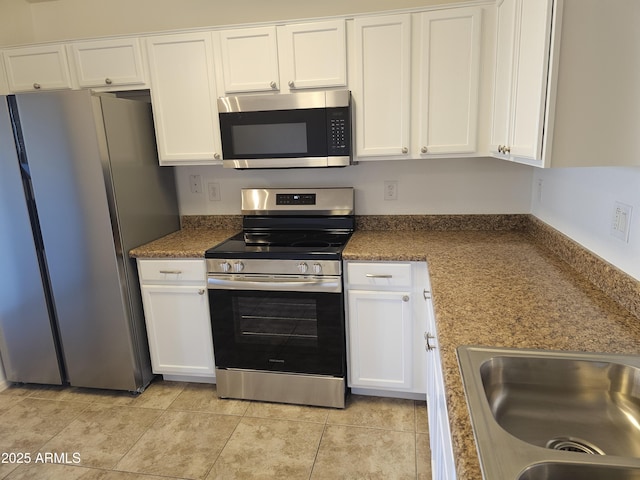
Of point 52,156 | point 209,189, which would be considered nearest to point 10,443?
point 52,156

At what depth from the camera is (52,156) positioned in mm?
2197

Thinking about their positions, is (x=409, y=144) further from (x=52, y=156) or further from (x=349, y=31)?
(x=52, y=156)

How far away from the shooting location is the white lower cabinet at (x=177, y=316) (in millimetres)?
2328

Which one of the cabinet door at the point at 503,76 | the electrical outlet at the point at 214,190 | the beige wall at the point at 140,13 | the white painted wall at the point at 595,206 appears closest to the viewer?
the white painted wall at the point at 595,206

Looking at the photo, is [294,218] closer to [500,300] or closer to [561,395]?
[500,300]

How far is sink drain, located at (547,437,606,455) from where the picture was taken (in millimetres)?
936

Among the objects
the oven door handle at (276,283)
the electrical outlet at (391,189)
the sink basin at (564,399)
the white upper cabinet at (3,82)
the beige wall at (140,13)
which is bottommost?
the oven door handle at (276,283)

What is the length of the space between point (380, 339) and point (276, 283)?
2.08 feet

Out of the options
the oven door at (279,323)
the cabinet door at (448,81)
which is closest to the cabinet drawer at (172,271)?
the oven door at (279,323)

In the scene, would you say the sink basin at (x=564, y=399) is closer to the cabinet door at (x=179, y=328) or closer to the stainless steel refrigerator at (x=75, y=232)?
the cabinet door at (x=179, y=328)

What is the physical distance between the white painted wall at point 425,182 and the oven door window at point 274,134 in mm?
368

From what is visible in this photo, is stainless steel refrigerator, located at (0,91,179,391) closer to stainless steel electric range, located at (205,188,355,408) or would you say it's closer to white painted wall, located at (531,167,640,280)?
stainless steel electric range, located at (205,188,355,408)

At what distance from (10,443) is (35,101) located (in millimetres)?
1794

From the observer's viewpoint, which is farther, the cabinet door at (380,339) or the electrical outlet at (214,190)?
the electrical outlet at (214,190)
